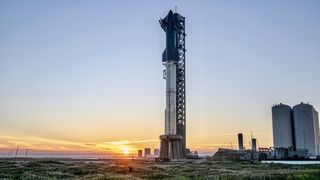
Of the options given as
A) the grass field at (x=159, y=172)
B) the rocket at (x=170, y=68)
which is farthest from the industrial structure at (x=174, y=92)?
the grass field at (x=159, y=172)

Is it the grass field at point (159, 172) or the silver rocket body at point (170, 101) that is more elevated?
the silver rocket body at point (170, 101)

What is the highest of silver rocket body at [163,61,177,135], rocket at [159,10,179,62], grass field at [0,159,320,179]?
rocket at [159,10,179,62]

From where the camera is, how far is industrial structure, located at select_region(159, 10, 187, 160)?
Result: 138m

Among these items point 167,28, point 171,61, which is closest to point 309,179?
point 171,61

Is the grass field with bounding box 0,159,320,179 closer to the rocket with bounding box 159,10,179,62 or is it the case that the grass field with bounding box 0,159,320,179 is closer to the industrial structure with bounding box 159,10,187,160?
the industrial structure with bounding box 159,10,187,160

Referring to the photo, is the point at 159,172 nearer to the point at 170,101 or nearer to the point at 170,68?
the point at 170,101

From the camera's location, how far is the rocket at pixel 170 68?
141250 millimetres

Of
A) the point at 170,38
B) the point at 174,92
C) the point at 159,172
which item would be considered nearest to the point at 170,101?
the point at 174,92

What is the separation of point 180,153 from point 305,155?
90.8 metres

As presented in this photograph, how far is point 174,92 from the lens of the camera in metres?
142

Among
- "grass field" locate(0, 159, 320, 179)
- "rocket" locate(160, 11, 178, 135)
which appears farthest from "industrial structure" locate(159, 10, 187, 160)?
"grass field" locate(0, 159, 320, 179)

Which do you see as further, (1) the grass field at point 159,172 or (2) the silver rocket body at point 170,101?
(2) the silver rocket body at point 170,101

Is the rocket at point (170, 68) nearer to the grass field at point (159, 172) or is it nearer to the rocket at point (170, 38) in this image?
the rocket at point (170, 38)

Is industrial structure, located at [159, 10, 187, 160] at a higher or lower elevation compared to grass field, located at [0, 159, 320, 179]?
higher
